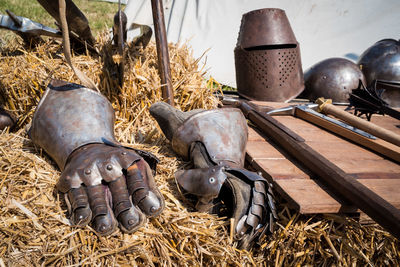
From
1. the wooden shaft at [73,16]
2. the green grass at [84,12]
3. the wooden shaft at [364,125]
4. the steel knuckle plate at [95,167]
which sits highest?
the green grass at [84,12]

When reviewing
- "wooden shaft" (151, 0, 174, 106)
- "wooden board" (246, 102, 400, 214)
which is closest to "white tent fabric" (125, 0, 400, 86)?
"wooden shaft" (151, 0, 174, 106)

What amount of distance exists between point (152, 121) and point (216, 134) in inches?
28.1

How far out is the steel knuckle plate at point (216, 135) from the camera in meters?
1.34

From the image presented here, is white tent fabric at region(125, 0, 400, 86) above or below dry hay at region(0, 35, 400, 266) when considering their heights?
above

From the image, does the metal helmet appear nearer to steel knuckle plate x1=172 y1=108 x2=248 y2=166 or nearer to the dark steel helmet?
the dark steel helmet

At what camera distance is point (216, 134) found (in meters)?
1.37

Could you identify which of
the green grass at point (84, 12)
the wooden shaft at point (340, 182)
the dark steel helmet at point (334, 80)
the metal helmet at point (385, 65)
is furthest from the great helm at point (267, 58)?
the green grass at point (84, 12)

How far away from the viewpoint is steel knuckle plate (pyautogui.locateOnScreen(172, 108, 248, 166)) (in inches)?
52.9

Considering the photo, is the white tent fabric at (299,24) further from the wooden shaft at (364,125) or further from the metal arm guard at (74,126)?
the metal arm guard at (74,126)

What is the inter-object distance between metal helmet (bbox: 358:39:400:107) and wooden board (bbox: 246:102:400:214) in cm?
180

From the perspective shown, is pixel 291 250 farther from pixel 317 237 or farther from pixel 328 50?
pixel 328 50

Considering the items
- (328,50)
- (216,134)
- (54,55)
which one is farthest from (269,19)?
(328,50)

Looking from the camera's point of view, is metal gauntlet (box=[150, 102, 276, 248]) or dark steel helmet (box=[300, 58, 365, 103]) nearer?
metal gauntlet (box=[150, 102, 276, 248])

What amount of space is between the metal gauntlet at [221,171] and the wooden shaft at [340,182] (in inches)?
11.5
